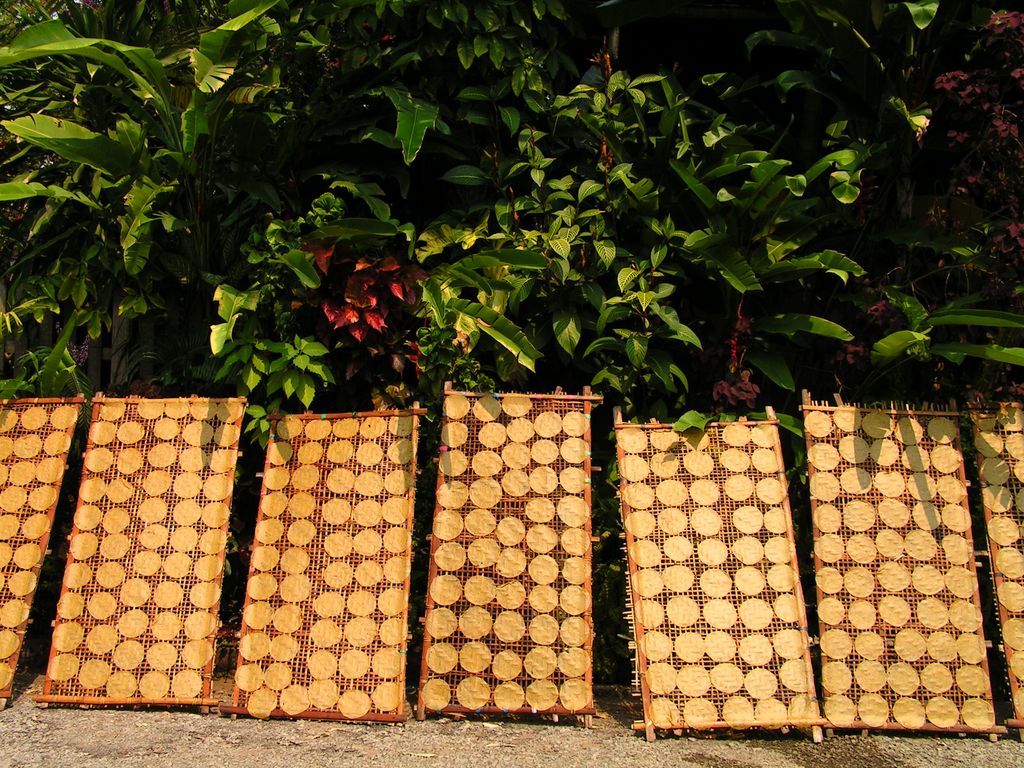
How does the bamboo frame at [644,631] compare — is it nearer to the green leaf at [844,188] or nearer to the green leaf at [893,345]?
the green leaf at [893,345]

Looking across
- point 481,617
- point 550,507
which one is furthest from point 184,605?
point 550,507

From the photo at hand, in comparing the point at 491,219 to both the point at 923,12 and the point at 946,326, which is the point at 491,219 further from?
the point at 946,326

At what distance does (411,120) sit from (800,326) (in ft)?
6.77

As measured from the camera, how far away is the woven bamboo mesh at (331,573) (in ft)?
11.6

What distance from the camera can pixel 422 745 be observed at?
3273mm

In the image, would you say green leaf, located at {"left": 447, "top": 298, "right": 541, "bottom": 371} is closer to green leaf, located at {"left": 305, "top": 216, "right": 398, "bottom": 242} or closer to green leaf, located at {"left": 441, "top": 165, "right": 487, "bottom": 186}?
green leaf, located at {"left": 305, "top": 216, "right": 398, "bottom": 242}

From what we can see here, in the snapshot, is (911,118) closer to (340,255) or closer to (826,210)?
(826,210)

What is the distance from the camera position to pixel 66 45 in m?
3.75

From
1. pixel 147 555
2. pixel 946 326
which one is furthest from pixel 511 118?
pixel 147 555

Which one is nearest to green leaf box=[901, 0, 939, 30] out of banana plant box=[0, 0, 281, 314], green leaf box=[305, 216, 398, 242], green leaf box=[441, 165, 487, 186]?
Result: green leaf box=[441, 165, 487, 186]

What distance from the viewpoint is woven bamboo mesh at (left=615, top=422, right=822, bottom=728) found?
342cm

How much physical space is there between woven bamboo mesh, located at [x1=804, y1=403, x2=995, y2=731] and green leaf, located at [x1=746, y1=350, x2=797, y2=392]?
370 millimetres

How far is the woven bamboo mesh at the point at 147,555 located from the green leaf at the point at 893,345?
2.89 meters

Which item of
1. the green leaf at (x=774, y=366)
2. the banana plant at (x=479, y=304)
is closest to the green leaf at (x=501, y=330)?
the banana plant at (x=479, y=304)
